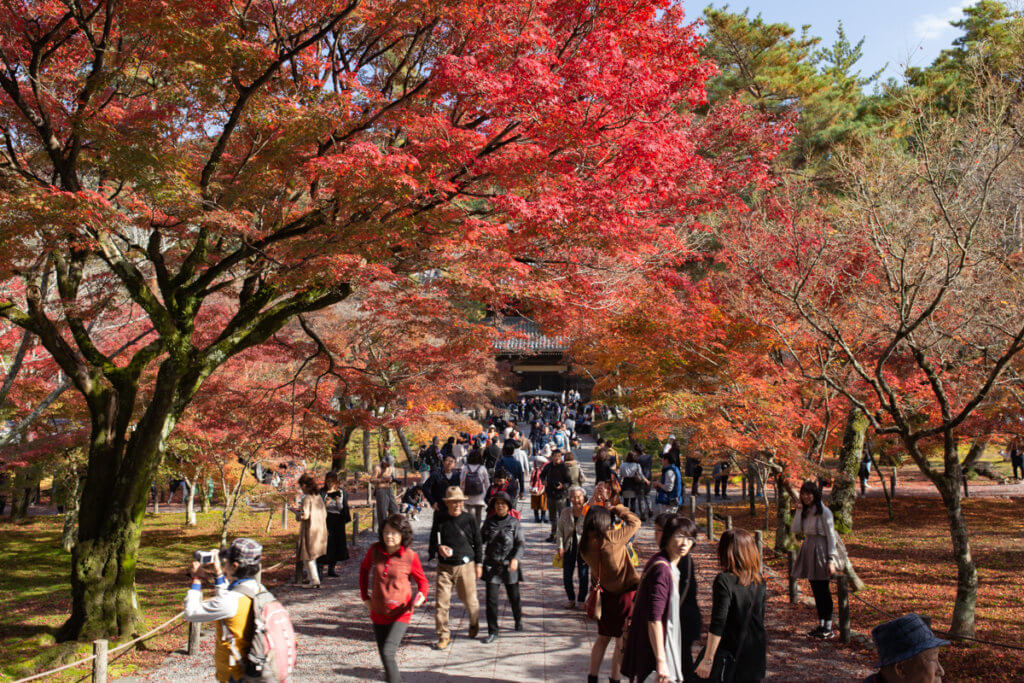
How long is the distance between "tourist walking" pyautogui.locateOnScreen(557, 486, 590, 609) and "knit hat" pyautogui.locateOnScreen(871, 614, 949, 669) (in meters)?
4.81

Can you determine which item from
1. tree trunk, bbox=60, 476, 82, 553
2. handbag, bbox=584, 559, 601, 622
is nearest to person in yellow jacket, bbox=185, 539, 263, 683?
handbag, bbox=584, 559, 601, 622

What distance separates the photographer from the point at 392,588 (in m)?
5.20

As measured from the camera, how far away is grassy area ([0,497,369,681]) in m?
7.36

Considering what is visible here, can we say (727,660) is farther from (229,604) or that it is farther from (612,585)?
(229,604)

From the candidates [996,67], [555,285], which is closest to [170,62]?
[555,285]

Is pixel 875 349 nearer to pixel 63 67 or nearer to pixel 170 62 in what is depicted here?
pixel 170 62

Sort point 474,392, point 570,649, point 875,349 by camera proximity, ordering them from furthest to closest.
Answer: point 474,392
point 875,349
point 570,649

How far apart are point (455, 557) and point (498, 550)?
1.45ft

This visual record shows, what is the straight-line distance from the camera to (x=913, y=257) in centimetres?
843

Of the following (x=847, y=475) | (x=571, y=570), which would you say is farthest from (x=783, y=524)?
(x=571, y=570)

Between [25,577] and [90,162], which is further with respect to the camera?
[25,577]

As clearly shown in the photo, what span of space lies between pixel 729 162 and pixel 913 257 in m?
5.76

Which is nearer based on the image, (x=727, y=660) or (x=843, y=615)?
(x=727, y=660)

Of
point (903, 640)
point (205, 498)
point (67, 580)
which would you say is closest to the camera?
point (903, 640)
